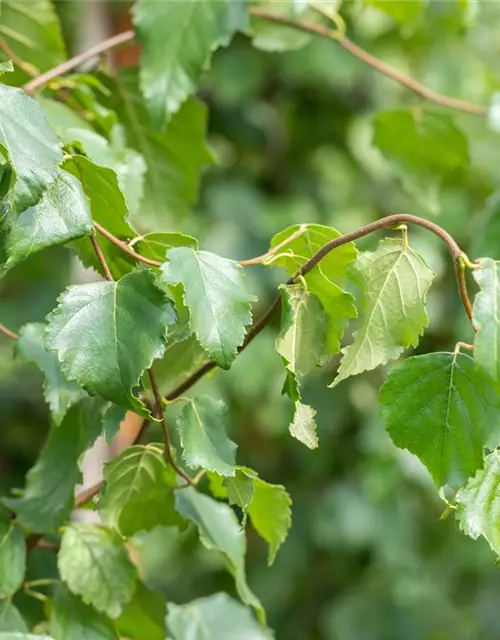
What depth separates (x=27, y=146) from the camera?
1.14 ft

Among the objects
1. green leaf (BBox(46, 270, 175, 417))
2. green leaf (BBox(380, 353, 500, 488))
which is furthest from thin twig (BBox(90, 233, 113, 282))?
green leaf (BBox(380, 353, 500, 488))

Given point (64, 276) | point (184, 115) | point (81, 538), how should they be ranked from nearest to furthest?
point (81, 538)
point (184, 115)
point (64, 276)

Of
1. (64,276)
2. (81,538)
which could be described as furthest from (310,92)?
(81,538)

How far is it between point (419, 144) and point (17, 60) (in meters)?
0.32

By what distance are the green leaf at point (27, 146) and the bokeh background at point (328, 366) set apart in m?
0.97

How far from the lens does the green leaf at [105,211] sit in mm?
403

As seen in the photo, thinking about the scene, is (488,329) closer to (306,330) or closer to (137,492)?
(306,330)

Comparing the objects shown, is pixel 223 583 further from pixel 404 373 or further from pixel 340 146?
pixel 404 373

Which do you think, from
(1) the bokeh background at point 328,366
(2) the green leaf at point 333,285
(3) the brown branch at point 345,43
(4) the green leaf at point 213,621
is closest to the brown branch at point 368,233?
(2) the green leaf at point 333,285

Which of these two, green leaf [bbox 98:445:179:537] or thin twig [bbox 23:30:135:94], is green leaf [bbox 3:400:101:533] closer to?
green leaf [bbox 98:445:179:537]

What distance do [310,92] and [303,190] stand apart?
15 centimetres

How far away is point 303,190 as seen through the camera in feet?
4.93

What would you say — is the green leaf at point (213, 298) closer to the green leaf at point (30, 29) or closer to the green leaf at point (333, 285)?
the green leaf at point (333, 285)

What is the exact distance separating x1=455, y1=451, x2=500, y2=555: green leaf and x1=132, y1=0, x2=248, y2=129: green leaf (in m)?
0.30
